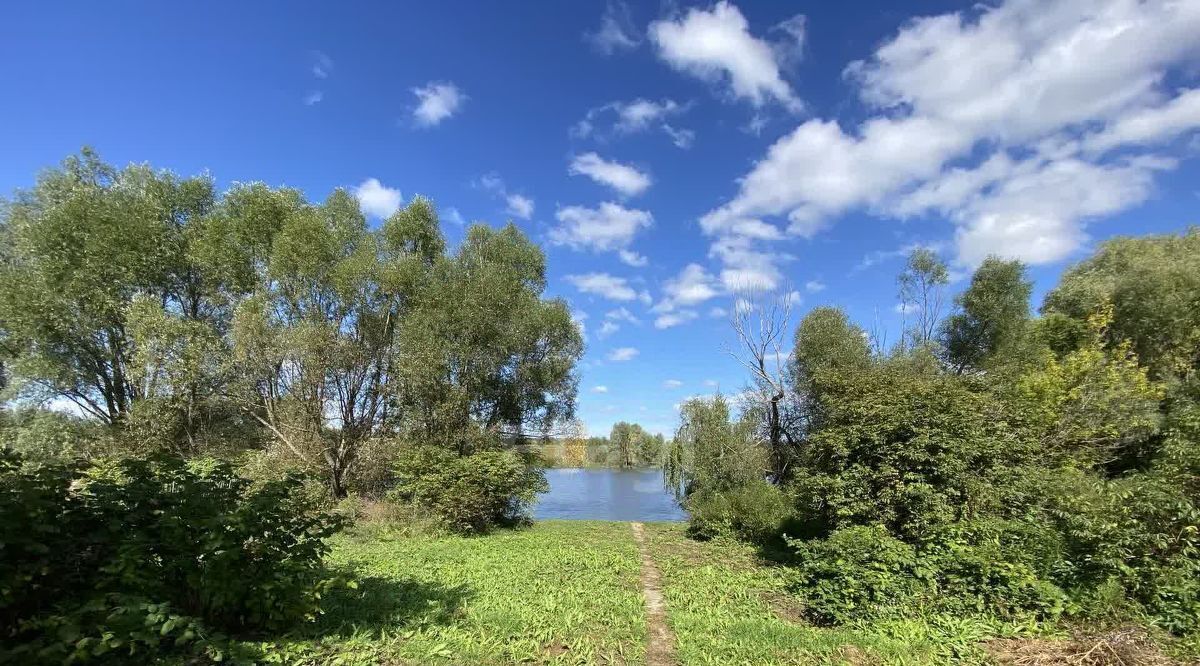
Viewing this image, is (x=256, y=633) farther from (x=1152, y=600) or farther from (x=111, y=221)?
(x=111, y=221)

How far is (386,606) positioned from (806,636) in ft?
16.8

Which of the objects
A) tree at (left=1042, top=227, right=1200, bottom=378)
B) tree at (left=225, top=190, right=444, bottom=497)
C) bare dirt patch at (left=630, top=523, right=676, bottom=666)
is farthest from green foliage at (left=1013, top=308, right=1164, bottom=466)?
tree at (left=225, top=190, right=444, bottom=497)

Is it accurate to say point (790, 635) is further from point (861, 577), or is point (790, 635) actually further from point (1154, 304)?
point (1154, 304)

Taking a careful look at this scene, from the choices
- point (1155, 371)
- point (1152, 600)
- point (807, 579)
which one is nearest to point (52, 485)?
point (807, 579)

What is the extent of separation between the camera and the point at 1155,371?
1789 cm

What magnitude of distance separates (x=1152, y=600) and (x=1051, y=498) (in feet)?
6.49

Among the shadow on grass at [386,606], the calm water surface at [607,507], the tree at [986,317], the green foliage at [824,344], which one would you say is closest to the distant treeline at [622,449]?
the calm water surface at [607,507]

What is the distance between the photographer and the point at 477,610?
21.6 ft

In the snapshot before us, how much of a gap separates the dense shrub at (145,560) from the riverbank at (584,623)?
1.78 ft

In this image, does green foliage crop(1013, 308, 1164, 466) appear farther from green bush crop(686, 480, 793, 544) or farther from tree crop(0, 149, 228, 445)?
tree crop(0, 149, 228, 445)

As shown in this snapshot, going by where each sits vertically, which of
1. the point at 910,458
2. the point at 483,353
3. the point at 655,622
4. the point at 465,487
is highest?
the point at 483,353

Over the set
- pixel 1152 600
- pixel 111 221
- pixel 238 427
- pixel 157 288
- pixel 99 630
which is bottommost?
pixel 1152 600

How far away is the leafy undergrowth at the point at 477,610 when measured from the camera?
5180mm

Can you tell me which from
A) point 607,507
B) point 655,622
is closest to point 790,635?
point 655,622
